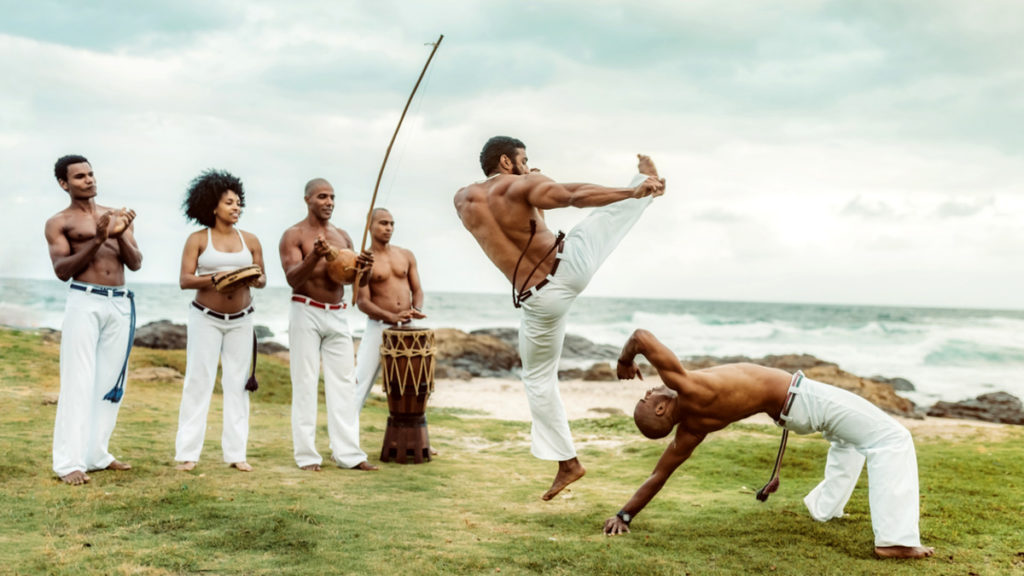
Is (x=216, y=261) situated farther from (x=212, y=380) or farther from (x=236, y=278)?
(x=212, y=380)

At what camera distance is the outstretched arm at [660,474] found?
16.6 feet

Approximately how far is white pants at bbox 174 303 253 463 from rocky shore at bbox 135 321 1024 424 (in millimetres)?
10457

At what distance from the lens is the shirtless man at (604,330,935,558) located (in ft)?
16.0

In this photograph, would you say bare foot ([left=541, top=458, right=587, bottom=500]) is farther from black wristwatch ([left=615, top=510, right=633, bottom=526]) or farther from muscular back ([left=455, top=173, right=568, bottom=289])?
muscular back ([left=455, top=173, right=568, bottom=289])

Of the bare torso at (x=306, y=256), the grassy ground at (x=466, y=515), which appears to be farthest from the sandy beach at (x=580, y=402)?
the bare torso at (x=306, y=256)

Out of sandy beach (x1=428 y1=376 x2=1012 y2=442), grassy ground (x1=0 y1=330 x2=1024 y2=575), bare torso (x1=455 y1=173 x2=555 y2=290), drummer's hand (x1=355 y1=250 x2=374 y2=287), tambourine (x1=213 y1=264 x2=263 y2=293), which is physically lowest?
sandy beach (x1=428 y1=376 x2=1012 y2=442)

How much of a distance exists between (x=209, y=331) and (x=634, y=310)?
190ft

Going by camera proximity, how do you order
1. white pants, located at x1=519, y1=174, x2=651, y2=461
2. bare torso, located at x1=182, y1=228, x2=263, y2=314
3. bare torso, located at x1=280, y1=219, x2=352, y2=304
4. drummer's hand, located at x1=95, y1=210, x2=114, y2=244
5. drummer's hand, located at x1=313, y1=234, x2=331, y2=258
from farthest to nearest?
bare torso, located at x1=280, y1=219, x2=352, y2=304 → bare torso, located at x1=182, y1=228, x2=263, y2=314 → drummer's hand, located at x1=313, y1=234, x2=331, y2=258 → drummer's hand, located at x1=95, y1=210, x2=114, y2=244 → white pants, located at x1=519, y1=174, x2=651, y2=461

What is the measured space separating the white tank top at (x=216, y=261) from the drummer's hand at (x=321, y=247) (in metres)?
0.73

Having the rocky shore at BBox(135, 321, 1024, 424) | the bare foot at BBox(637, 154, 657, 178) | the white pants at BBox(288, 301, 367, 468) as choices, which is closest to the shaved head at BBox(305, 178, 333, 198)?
the white pants at BBox(288, 301, 367, 468)

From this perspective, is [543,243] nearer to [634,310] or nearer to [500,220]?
[500,220]

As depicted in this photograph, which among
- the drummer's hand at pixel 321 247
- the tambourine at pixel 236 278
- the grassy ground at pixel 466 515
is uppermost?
the drummer's hand at pixel 321 247

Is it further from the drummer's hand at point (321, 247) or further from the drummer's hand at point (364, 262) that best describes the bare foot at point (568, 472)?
the drummer's hand at point (321, 247)

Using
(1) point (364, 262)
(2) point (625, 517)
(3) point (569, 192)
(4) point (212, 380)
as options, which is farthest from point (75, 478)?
(3) point (569, 192)
